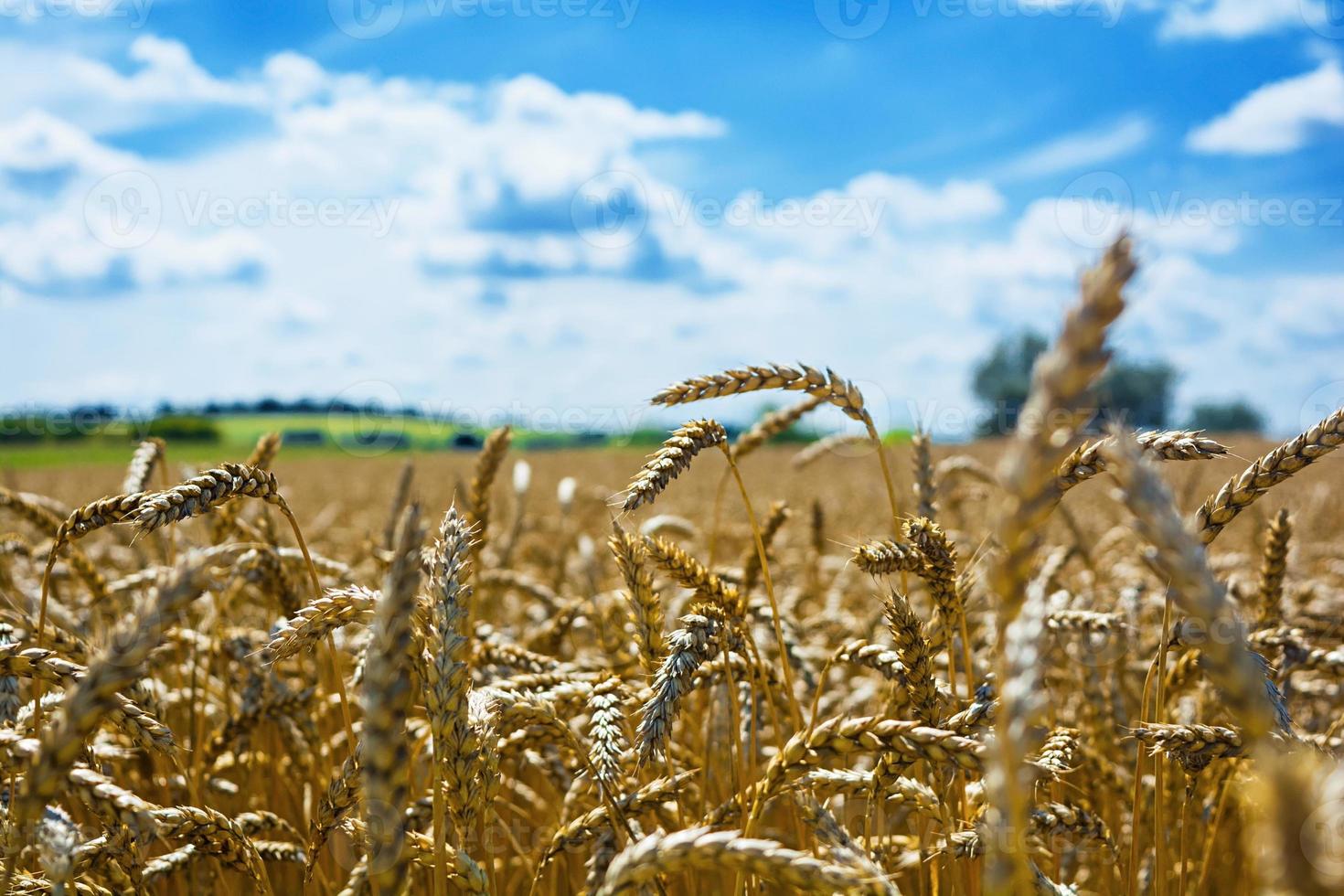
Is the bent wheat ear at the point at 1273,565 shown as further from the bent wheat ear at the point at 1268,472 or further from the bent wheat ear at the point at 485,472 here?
the bent wheat ear at the point at 485,472

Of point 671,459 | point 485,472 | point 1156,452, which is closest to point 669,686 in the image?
point 671,459

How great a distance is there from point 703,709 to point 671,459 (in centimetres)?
151

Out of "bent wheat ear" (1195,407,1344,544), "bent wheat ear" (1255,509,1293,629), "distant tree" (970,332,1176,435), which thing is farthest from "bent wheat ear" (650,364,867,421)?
"distant tree" (970,332,1176,435)

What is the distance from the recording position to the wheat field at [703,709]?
847 mm

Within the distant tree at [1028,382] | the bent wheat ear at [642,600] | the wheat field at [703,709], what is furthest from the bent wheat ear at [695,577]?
the distant tree at [1028,382]

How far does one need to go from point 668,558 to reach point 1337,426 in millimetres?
1356

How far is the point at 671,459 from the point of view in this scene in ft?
5.78

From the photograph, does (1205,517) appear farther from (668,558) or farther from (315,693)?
(315,693)

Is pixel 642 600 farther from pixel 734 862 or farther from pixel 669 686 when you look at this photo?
pixel 734 862

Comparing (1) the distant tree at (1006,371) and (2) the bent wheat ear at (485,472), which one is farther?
(1) the distant tree at (1006,371)

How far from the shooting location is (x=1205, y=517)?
1.76 metres

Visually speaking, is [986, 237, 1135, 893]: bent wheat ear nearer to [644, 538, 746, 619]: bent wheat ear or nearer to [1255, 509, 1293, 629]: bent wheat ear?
[644, 538, 746, 619]: bent wheat ear

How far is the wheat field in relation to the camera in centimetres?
85

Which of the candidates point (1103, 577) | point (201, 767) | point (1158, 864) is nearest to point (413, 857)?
point (201, 767)
